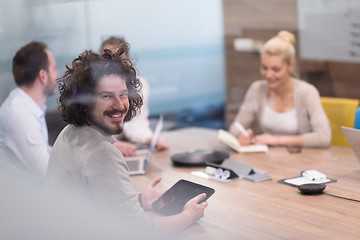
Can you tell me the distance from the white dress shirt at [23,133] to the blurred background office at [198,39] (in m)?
0.09

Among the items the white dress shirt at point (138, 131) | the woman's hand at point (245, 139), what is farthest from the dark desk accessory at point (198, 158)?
the white dress shirt at point (138, 131)

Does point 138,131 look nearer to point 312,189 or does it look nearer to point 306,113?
point 306,113

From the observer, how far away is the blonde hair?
2.84 metres

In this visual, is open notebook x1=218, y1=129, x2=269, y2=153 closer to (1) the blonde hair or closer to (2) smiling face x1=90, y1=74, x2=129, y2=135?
(1) the blonde hair

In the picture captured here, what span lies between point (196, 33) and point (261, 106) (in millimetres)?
1160

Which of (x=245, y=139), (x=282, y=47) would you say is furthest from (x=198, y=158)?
(x=282, y=47)

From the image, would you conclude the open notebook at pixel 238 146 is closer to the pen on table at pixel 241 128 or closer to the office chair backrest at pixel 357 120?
the pen on table at pixel 241 128

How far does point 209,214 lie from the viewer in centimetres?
169

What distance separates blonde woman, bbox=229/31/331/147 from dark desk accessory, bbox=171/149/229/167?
31 centimetres

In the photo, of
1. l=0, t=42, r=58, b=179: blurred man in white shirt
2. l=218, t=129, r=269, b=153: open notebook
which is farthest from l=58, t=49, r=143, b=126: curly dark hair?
l=218, t=129, r=269, b=153: open notebook

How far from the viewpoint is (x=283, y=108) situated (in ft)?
9.34

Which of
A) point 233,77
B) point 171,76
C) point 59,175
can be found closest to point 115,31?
point 171,76

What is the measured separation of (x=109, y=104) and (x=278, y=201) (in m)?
0.73

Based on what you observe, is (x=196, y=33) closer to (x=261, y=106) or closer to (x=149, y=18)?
(x=149, y=18)
